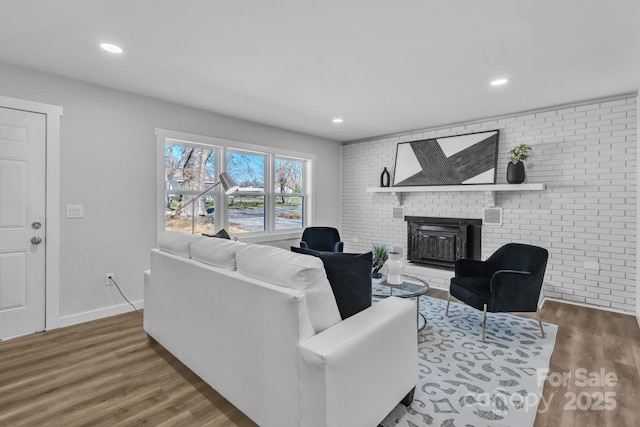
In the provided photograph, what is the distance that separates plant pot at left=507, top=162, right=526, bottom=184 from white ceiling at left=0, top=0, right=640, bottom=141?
0.70 metres

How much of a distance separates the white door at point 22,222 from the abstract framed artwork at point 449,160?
4.46 metres

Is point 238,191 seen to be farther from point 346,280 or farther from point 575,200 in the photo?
point 575,200

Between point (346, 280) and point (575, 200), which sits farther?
point (575, 200)

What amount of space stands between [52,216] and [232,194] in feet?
6.49

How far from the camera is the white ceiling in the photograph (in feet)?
6.52

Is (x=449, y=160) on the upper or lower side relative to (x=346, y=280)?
upper

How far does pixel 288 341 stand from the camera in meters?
1.47

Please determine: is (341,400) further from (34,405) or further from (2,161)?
(2,161)

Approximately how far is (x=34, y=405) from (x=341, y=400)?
1.85 meters

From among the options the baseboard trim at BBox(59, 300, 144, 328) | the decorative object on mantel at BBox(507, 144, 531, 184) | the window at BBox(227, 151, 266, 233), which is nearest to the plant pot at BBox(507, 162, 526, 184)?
the decorative object on mantel at BBox(507, 144, 531, 184)

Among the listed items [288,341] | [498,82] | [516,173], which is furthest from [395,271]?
[516,173]

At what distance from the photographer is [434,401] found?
1.96m

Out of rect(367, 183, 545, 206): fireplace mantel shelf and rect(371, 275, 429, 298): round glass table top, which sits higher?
rect(367, 183, 545, 206): fireplace mantel shelf

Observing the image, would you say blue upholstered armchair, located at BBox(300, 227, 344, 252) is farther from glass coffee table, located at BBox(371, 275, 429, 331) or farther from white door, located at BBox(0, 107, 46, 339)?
white door, located at BBox(0, 107, 46, 339)
